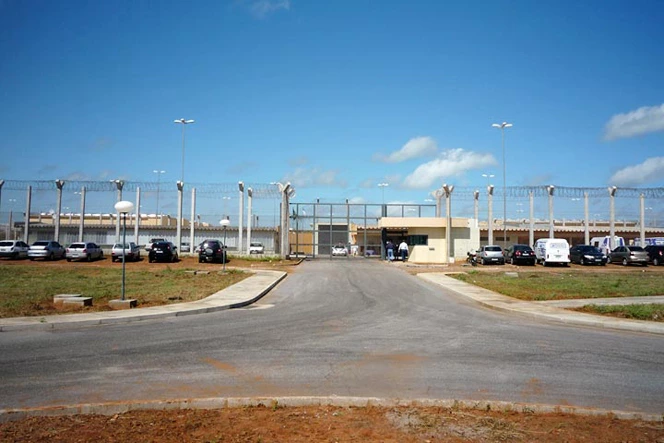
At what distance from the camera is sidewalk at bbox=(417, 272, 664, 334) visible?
46.0 ft

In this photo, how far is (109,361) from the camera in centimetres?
920

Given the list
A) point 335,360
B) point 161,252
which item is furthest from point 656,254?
point 335,360

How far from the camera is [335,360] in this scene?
30.9 ft

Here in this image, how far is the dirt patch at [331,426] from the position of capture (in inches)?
221

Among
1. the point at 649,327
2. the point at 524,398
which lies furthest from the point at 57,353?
the point at 649,327

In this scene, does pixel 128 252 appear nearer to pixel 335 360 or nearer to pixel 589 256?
pixel 589 256

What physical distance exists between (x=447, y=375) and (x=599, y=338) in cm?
559

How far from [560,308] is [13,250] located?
1570 inches

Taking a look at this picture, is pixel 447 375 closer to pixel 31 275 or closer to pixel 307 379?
pixel 307 379

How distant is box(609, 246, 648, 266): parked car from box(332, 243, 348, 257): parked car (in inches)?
927

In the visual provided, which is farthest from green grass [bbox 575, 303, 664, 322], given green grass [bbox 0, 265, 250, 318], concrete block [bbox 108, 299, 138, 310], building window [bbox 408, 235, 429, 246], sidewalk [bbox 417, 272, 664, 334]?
building window [bbox 408, 235, 429, 246]

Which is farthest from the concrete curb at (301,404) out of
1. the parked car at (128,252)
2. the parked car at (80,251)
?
the parked car at (80,251)

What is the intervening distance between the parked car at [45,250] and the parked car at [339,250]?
2445 cm

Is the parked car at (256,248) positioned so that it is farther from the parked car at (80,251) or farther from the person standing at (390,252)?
the parked car at (80,251)
